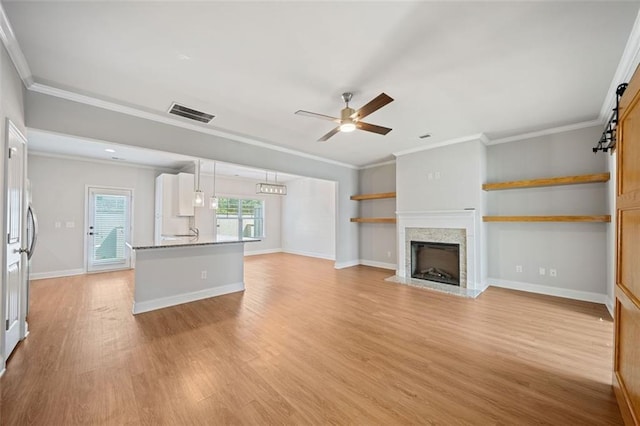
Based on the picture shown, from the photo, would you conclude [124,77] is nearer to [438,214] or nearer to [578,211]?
[438,214]

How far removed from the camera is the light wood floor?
1.78m

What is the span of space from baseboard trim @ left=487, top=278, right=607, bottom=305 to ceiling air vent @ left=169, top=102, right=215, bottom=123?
19.0ft

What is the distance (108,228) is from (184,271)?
395cm

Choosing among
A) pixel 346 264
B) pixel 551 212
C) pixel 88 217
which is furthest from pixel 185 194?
pixel 551 212

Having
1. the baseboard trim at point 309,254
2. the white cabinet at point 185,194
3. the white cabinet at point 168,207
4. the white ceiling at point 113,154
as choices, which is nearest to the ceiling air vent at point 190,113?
the white ceiling at point 113,154

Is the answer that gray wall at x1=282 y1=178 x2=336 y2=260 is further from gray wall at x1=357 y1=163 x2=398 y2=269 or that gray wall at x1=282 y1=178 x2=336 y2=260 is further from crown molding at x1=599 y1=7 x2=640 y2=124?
crown molding at x1=599 y1=7 x2=640 y2=124

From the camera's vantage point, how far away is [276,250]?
9.95 metres

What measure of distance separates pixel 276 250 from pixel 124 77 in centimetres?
784

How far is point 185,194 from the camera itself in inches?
253

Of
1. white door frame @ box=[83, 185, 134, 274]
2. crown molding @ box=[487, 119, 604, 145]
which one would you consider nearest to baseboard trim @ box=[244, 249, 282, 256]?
white door frame @ box=[83, 185, 134, 274]

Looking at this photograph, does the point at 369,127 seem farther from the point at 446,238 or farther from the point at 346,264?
the point at 346,264

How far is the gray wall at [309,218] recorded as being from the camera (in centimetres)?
844

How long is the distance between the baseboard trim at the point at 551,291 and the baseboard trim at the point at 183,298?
4909 mm

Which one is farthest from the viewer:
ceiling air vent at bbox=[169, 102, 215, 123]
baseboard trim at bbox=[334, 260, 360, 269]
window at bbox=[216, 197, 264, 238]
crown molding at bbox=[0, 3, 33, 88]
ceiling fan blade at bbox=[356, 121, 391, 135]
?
window at bbox=[216, 197, 264, 238]
